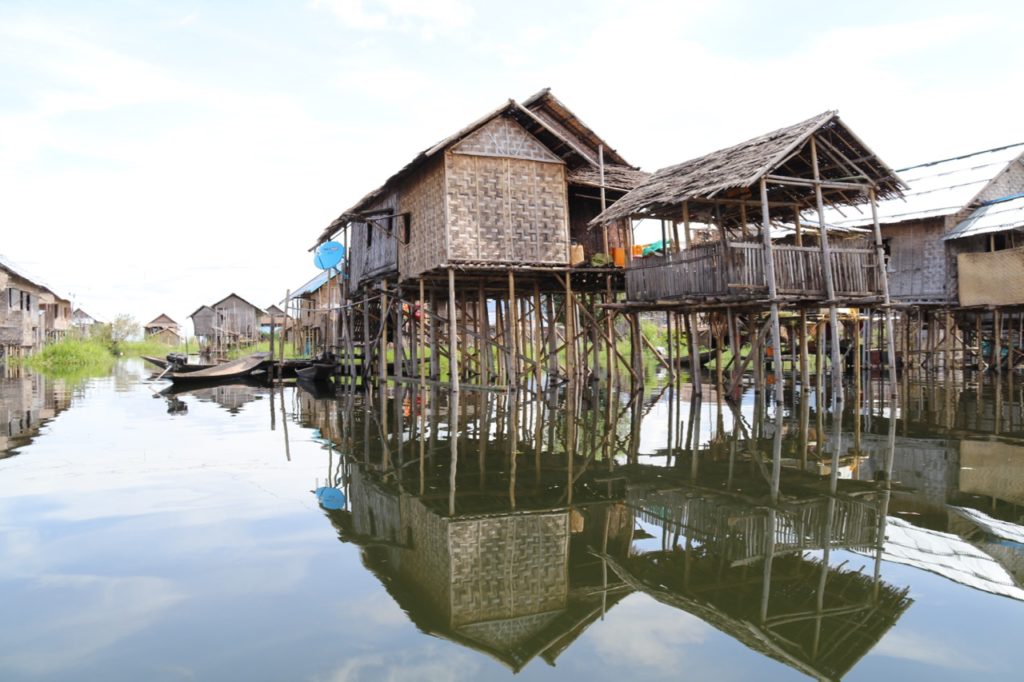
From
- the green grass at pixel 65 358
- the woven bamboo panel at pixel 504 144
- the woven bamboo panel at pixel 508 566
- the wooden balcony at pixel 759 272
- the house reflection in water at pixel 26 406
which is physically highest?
the woven bamboo panel at pixel 504 144

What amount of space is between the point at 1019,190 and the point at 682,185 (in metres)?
16.8

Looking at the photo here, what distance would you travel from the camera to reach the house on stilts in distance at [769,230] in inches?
507

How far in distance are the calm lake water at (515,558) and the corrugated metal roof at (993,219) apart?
13268 millimetres

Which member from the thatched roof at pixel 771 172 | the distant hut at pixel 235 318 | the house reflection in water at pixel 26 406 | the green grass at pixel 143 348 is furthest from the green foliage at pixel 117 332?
the thatched roof at pixel 771 172

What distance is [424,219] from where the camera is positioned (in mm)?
16984

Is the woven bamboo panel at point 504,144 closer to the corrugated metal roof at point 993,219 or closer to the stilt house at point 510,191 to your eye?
the stilt house at point 510,191

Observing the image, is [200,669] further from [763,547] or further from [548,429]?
[548,429]

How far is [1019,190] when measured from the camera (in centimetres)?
2422

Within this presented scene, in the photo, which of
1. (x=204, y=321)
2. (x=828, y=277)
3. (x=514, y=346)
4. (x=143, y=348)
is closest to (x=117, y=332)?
(x=143, y=348)

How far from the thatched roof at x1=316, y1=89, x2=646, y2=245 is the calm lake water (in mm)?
7515

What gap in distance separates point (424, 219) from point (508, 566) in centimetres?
1279

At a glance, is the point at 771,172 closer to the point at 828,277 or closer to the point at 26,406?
the point at 828,277

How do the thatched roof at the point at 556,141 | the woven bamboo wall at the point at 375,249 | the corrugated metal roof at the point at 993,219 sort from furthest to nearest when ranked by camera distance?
1. the corrugated metal roof at the point at 993,219
2. the woven bamboo wall at the point at 375,249
3. the thatched roof at the point at 556,141

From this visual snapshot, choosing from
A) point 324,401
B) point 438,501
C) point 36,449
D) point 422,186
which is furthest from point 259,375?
point 438,501
